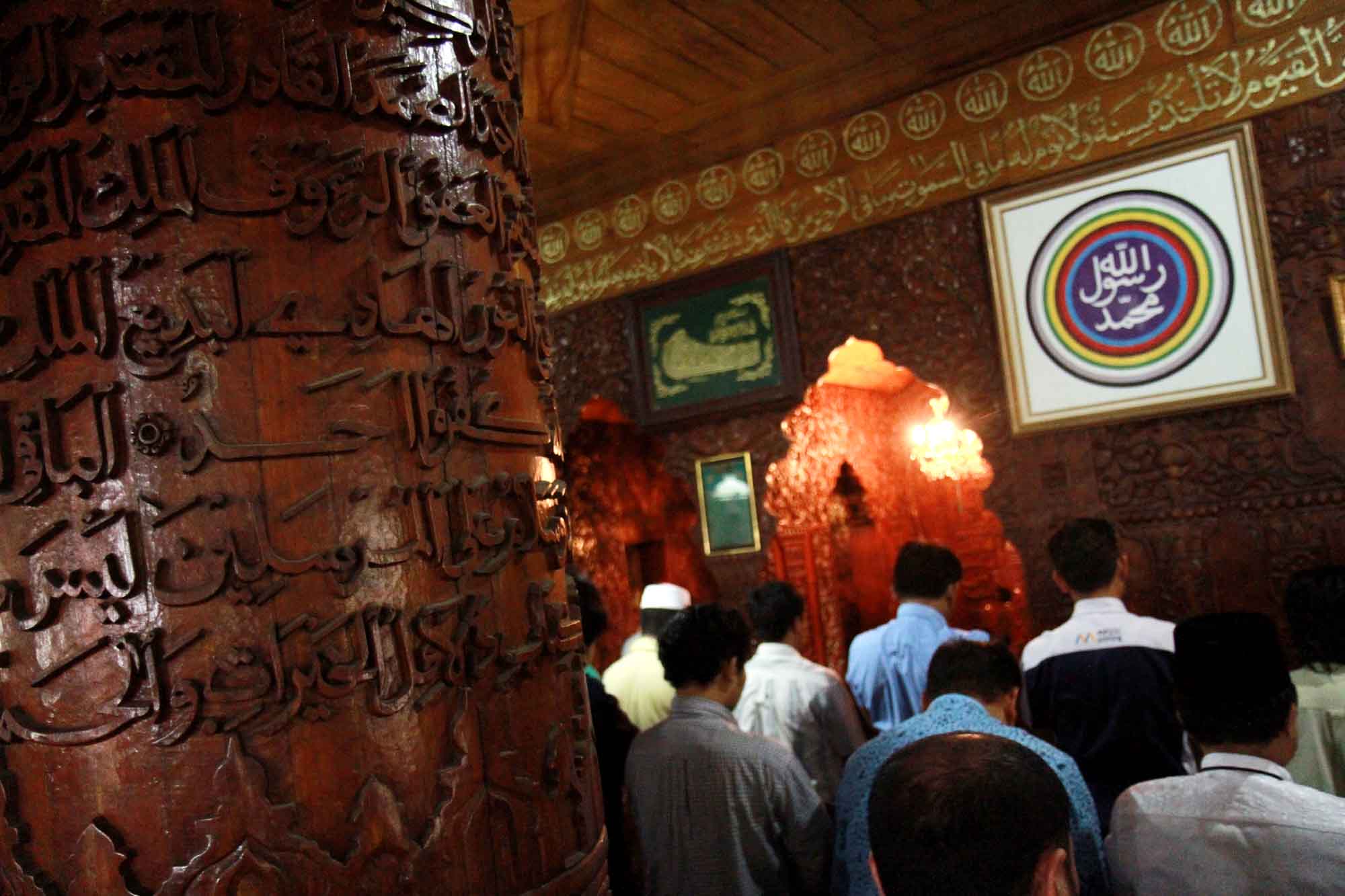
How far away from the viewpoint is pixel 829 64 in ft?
13.0

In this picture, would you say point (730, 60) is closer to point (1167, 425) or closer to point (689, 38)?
point (689, 38)

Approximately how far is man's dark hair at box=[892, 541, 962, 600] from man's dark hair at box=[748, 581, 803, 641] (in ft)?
1.26

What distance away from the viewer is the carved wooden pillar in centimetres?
113

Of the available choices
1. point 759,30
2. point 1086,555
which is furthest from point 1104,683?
point 759,30

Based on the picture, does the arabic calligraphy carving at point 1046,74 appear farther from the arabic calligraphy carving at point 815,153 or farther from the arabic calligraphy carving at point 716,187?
the arabic calligraphy carving at point 716,187

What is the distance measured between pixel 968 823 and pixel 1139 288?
313 cm

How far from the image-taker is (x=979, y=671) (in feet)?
6.07

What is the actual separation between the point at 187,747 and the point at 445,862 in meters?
0.33

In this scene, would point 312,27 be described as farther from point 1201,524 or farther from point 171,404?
point 1201,524

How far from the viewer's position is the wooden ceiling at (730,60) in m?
3.51

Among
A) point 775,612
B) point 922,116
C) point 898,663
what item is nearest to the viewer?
point 775,612

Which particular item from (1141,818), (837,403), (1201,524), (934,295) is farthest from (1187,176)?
(1141,818)

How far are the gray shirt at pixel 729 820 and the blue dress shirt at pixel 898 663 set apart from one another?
3.20 ft

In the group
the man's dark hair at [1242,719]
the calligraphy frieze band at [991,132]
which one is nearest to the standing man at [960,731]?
the man's dark hair at [1242,719]
